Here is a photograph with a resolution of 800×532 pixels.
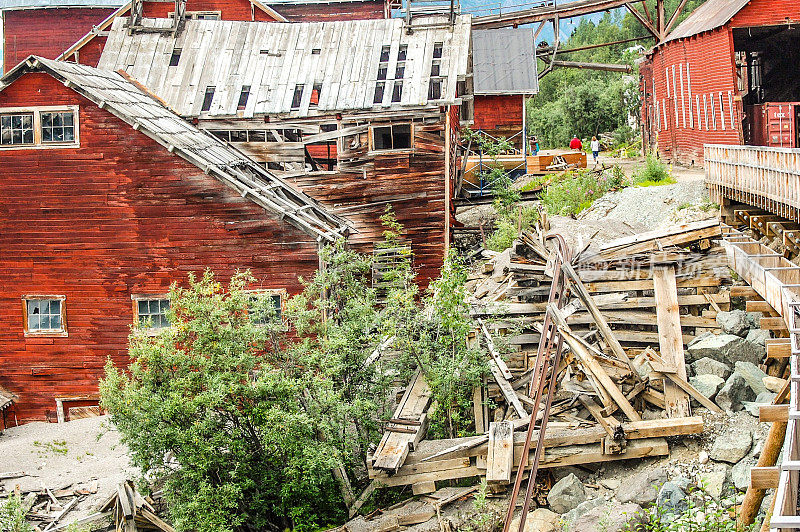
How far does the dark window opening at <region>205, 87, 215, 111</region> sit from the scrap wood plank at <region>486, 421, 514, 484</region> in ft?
48.3

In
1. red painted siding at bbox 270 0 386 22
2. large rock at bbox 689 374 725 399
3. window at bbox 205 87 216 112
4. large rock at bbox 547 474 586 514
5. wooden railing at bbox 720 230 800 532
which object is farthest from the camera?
red painted siding at bbox 270 0 386 22

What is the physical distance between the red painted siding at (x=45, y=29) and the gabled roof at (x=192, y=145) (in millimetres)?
21696

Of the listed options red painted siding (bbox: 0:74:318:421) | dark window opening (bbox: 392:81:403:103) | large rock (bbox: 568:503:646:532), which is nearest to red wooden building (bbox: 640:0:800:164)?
dark window opening (bbox: 392:81:403:103)

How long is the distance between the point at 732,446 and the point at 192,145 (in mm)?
13949

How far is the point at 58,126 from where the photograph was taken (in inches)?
835

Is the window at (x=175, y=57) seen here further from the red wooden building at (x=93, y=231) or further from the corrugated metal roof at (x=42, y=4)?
the corrugated metal roof at (x=42, y=4)

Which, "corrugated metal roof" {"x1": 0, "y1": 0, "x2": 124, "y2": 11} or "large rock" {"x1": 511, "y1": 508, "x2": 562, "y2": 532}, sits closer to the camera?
"large rock" {"x1": 511, "y1": 508, "x2": 562, "y2": 532}

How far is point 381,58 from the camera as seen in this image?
26.8 metres

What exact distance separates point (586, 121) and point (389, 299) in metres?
42.1

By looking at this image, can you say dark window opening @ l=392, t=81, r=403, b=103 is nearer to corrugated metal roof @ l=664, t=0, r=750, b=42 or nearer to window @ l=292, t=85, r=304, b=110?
window @ l=292, t=85, r=304, b=110

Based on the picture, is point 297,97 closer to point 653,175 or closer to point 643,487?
point 653,175

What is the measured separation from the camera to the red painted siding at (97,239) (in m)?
20.8

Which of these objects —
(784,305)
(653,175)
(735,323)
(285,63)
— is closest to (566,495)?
(784,305)

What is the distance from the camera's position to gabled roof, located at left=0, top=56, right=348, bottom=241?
20.5m
